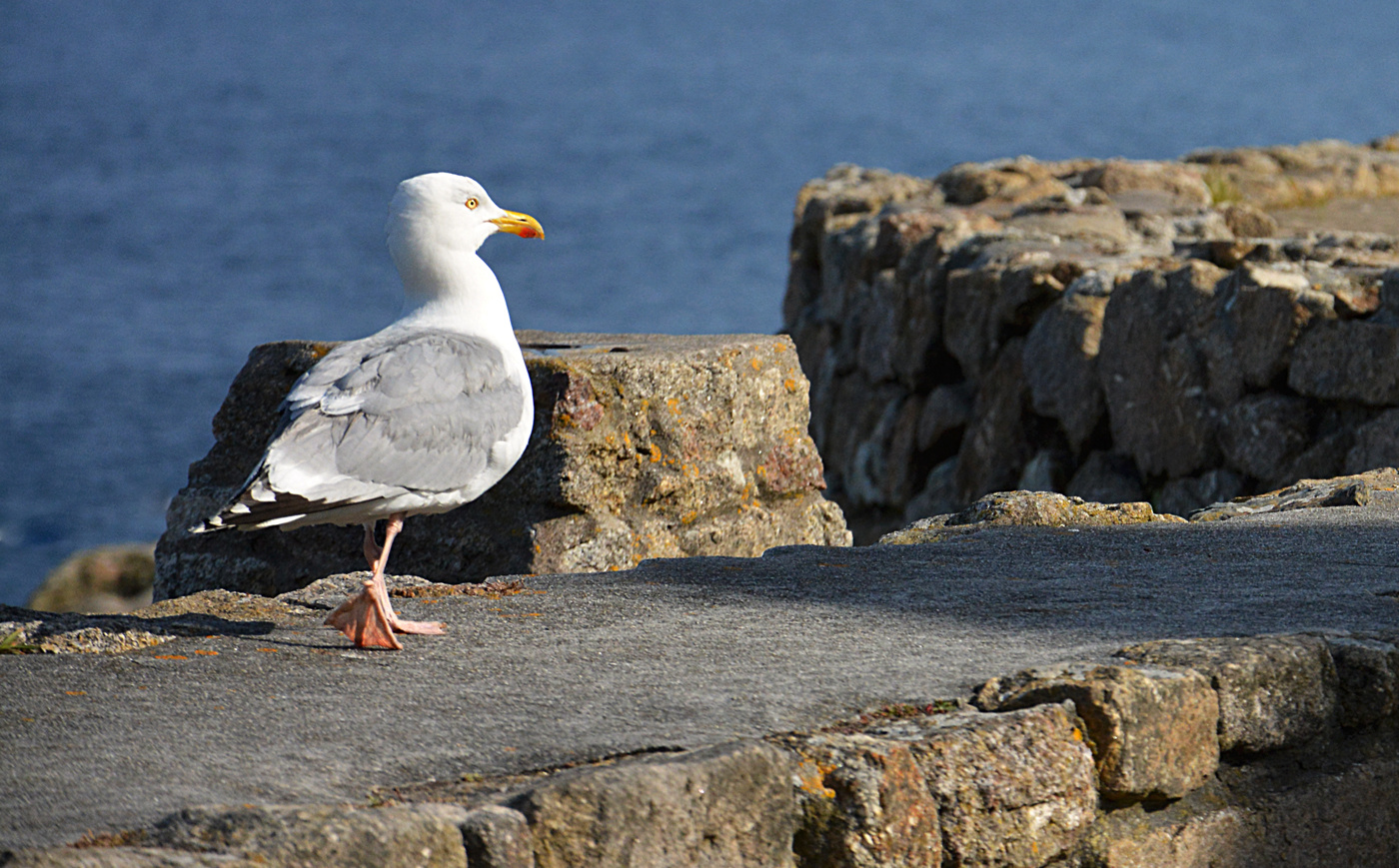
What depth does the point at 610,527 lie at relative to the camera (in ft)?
15.4

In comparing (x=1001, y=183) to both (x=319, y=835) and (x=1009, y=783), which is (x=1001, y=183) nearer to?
(x=1009, y=783)

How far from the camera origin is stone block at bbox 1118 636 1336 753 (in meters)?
2.97

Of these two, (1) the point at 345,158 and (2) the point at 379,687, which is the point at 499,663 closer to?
(2) the point at 379,687

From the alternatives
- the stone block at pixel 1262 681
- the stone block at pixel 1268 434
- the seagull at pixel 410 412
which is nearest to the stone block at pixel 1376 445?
the stone block at pixel 1268 434

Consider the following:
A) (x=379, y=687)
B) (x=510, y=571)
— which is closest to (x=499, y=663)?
(x=379, y=687)

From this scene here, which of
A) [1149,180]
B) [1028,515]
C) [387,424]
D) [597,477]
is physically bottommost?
[1028,515]

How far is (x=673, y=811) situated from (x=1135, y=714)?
952 millimetres

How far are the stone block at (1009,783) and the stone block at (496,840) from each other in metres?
0.75

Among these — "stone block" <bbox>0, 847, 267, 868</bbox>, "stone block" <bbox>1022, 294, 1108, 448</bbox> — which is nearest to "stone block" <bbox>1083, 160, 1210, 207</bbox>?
"stone block" <bbox>1022, 294, 1108, 448</bbox>

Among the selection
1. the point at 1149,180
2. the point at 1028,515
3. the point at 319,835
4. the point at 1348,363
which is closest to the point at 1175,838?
the point at 319,835

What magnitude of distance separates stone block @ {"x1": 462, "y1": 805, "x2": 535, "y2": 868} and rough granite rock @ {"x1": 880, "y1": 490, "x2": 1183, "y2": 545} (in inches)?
94.6

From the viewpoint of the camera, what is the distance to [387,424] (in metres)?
3.35

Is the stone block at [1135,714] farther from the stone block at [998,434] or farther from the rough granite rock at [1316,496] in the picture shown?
the stone block at [998,434]

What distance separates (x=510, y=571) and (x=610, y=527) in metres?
0.34
